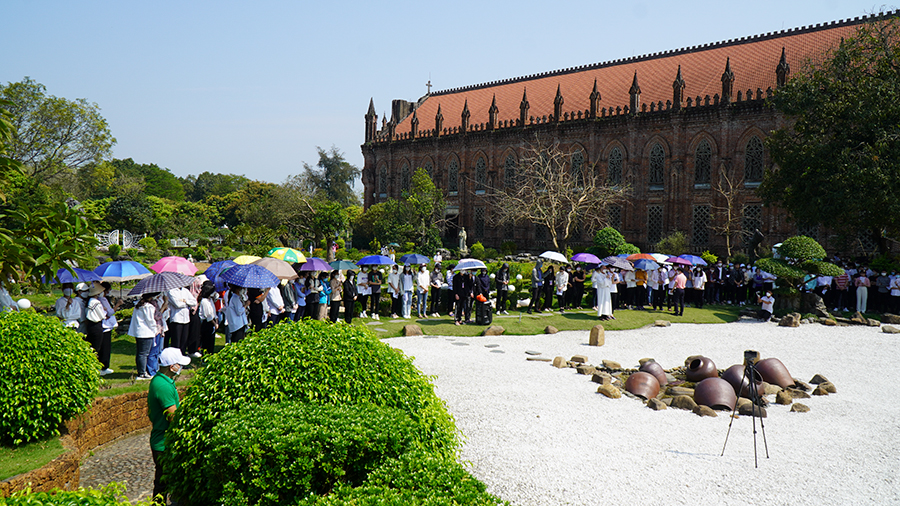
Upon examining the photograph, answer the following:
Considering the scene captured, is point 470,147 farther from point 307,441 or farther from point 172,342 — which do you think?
point 307,441

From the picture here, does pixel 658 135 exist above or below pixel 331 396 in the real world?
above

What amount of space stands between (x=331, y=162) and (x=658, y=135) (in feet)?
153

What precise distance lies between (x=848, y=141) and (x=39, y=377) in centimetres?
2743

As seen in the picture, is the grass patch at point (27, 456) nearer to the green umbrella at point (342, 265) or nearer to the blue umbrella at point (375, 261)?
the green umbrella at point (342, 265)

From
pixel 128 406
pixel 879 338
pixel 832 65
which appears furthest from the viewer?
pixel 832 65

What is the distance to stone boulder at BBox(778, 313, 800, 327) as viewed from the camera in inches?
745

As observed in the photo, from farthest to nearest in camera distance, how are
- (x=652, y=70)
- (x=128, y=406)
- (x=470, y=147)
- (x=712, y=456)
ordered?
1. (x=470, y=147)
2. (x=652, y=70)
3. (x=128, y=406)
4. (x=712, y=456)

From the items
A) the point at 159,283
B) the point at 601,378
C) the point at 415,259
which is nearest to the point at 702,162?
the point at 415,259

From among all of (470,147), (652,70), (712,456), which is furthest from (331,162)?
(712,456)

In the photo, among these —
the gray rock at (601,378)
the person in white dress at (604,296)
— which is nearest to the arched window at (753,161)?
the person in white dress at (604,296)

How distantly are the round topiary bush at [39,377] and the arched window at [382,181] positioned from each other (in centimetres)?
4612

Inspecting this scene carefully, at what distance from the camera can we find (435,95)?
55156mm

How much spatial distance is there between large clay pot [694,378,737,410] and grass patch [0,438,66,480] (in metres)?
9.68

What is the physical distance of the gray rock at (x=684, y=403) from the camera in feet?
33.7
